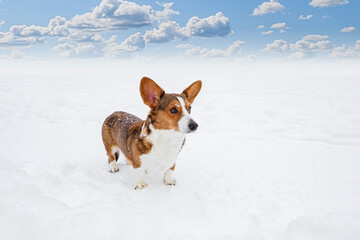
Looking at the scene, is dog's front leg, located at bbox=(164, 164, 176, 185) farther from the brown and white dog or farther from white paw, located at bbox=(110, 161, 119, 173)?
white paw, located at bbox=(110, 161, 119, 173)

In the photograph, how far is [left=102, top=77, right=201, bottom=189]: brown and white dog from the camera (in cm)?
272

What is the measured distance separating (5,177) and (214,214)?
2.65 metres

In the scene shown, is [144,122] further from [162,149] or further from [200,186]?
[200,186]

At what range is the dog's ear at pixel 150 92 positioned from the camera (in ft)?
9.05

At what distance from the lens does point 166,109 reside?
2.73m

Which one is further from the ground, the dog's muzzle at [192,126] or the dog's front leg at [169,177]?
the dog's muzzle at [192,126]

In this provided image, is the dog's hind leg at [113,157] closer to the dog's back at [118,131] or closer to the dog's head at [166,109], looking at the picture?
the dog's back at [118,131]

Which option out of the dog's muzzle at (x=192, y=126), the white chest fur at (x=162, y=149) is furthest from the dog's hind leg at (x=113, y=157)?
the dog's muzzle at (x=192, y=126)

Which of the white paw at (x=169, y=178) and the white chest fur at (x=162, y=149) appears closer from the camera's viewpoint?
the white chest fur at (x=162, y=149)

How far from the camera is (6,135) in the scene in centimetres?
554

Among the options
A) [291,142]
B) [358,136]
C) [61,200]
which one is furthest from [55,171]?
[358,136]

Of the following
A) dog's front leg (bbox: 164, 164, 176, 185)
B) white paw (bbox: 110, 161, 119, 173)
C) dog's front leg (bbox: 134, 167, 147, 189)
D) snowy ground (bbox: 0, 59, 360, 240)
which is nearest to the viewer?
snowy ground (bbox: 0, 59, 360, 240)

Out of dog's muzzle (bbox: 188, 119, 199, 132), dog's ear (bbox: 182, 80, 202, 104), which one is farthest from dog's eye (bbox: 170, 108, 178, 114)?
dog's ear (bbox: 182, 80, 202, 104)

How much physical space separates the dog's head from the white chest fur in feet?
0.33
